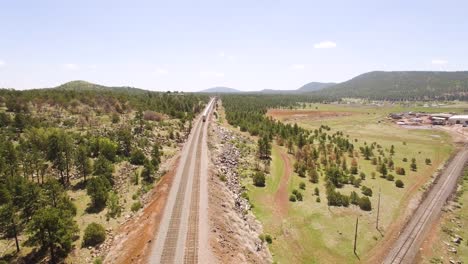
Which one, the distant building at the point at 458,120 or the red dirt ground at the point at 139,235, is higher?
the distant building at the point at 458,120

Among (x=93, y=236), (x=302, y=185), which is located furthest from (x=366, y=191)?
(x=93, y=236)

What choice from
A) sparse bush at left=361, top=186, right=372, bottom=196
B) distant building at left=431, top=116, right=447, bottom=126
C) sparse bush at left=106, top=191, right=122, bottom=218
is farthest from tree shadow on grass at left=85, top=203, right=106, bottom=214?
distant building at left=431, top=116, right=447, bottom=126

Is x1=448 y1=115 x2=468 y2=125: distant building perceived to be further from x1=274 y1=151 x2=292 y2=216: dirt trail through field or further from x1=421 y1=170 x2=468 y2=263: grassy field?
x1=274 y1=151 x2=292 y2=216: dirt trail through field

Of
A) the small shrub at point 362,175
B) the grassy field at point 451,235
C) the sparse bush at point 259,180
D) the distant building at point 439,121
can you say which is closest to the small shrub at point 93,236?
the sparse bush at point 259,180

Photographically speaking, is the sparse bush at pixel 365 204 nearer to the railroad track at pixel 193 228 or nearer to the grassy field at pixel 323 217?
the grassy field at pixel 323 217

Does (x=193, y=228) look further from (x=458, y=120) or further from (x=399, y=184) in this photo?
(x=458, y=120)
